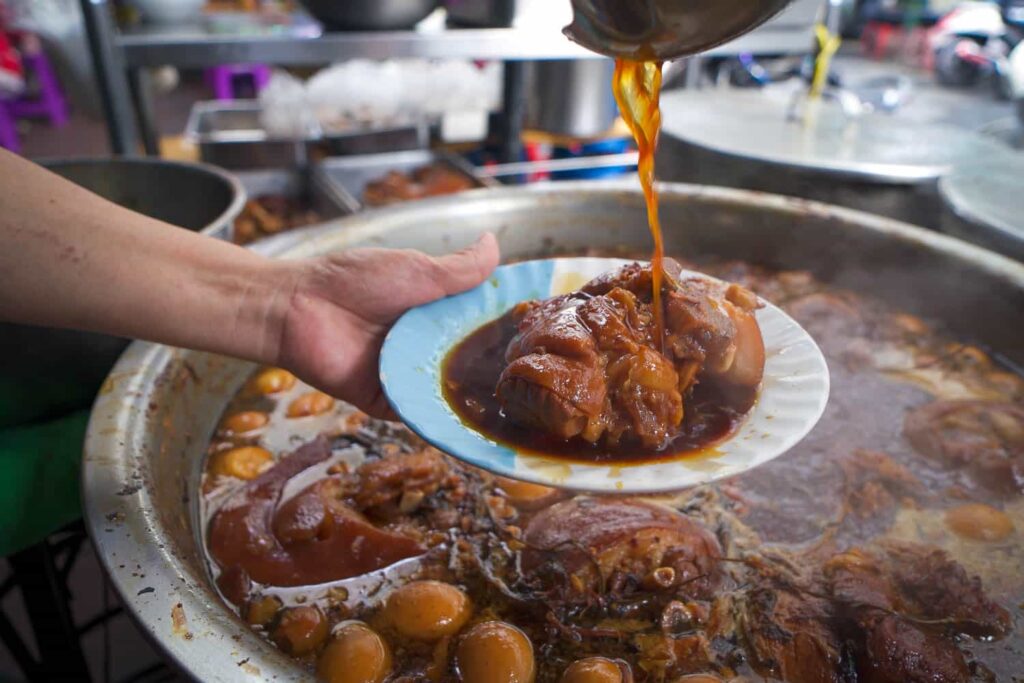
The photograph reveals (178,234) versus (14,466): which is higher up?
(178,234)

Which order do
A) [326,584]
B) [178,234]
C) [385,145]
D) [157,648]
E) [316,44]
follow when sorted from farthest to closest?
1. [385,145]
2. [316,44]
3. [178,234]
4. [326,584]
5. [157,648]

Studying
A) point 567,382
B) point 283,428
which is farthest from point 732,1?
point 283,428

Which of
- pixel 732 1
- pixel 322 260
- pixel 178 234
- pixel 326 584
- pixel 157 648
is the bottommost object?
pixel 326 584

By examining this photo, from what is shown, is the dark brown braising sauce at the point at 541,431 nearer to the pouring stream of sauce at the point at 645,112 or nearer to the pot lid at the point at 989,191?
the pouring stream of sauce at the point at 645,112

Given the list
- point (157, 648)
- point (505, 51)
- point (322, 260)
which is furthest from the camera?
point (505, 51)

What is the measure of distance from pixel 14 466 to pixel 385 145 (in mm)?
3702

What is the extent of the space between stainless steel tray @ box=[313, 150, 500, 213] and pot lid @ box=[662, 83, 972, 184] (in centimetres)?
142

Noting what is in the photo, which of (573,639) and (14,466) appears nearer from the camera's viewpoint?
(573,639)

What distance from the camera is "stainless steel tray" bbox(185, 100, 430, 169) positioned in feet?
15.5

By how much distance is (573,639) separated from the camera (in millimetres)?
1451

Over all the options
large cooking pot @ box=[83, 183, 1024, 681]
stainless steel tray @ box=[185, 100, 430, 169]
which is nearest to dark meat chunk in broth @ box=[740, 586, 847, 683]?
large cooking pot @ box=[83, 183, 1024, 681]

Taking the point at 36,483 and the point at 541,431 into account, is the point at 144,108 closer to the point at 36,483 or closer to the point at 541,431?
the point at 36,483

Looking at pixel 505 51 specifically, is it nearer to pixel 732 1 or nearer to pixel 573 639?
pixel 732 1

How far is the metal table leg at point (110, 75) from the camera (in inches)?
111
